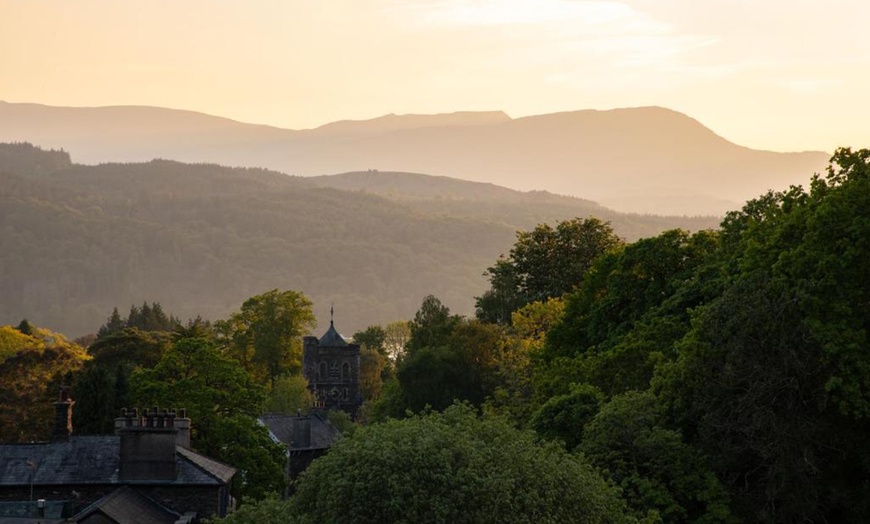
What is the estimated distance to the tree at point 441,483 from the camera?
109 ft

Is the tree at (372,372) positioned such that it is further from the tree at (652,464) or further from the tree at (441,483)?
the tree at (441,483)

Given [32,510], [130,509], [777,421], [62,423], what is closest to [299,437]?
[62,423]

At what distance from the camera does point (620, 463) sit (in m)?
42.2

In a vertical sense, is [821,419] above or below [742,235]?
below

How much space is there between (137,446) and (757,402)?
72.4 ft

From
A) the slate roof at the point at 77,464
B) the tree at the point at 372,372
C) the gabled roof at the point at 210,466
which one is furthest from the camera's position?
the tree at the point at 372,372

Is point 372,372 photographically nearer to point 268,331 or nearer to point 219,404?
point 268,331

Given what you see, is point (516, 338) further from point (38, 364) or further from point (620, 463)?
point (620, 463)

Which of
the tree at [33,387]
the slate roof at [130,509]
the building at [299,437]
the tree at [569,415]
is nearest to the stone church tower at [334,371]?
the tree at [33,387]

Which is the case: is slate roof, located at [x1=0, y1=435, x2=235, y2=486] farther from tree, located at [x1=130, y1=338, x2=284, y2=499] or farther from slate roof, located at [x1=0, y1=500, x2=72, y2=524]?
tree, located at [x1=130, y1=338, x2=284, y2=499]

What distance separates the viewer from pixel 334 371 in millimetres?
159375

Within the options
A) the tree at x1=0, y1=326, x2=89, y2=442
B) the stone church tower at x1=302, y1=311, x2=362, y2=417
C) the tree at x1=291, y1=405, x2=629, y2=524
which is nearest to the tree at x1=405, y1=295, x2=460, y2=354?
the tree at x1=0, y1=326, x2=89, y2=442

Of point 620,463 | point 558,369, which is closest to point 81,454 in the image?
point 558,369

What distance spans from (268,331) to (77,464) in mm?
69364
